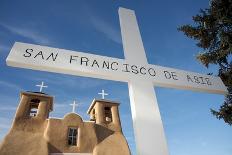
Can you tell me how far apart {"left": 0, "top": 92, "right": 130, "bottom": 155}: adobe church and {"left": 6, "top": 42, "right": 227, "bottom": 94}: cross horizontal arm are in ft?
46.6

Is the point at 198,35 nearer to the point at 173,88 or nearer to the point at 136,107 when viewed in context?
the point at 173,88

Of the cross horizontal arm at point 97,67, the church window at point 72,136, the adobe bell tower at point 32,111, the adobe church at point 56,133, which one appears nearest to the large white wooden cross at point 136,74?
the cross horizontal arm at point 97,67

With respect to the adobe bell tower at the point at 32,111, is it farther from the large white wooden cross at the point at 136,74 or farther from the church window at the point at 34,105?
the large white wooden cross at the point at 136,74

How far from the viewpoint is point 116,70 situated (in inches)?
104

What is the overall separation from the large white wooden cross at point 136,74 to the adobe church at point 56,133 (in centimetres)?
1420

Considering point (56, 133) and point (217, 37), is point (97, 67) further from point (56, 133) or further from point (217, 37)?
point (56, 133)

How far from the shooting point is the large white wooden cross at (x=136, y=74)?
89.5 inches

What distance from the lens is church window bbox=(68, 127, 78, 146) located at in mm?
16748

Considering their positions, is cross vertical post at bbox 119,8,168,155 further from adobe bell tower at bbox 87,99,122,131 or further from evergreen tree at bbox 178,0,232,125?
adobe bell tower at bbox 87,99,122,131

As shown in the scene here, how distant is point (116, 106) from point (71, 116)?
4559 mm

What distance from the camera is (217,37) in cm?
739

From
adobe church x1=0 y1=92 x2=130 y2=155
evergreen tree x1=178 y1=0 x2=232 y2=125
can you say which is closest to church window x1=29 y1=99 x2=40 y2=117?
adobe church x1=0 y1=92 x2=130 y2=155

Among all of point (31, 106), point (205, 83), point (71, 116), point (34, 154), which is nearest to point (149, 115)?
point (205, 83)

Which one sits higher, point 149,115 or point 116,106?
point 116,106
